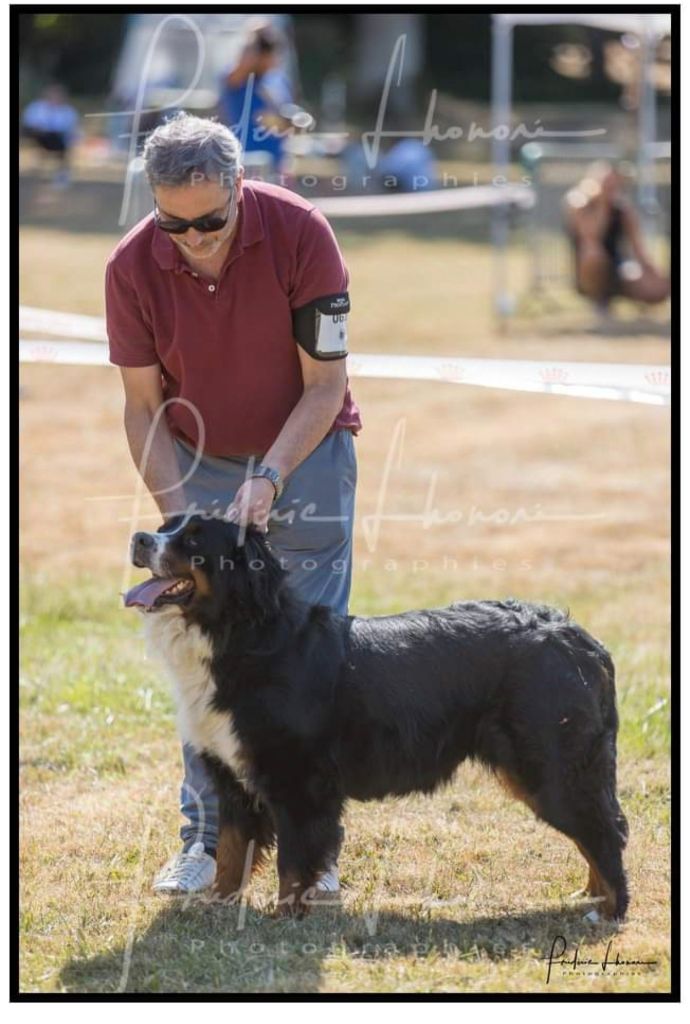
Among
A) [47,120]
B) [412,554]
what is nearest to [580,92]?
[47,120]

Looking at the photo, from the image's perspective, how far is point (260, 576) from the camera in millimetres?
4094

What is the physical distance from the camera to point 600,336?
16.4 metres

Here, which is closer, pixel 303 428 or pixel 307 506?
pixel 303 428

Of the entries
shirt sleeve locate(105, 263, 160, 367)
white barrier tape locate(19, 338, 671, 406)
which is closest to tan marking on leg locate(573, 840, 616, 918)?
shirt sleeve locate(105, 263, 160, 367)

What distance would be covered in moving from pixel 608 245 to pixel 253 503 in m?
14.1

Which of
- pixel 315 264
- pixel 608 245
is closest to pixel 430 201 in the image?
pixel 608 245

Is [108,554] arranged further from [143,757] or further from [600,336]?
[600,336]

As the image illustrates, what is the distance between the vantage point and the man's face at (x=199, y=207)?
12.9 ft

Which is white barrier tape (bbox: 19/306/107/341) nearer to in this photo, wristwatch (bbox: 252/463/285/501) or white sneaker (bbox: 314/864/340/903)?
wristwatch (bbox: 252/463/285/501)

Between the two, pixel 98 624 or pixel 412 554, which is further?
pixel 412 554

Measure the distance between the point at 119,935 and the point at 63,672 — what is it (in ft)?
8.79

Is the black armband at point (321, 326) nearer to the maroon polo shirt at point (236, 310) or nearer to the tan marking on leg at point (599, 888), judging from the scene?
the maroon polo shirt at point (236, 310)

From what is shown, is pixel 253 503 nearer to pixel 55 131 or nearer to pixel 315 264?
pixel 315 264
